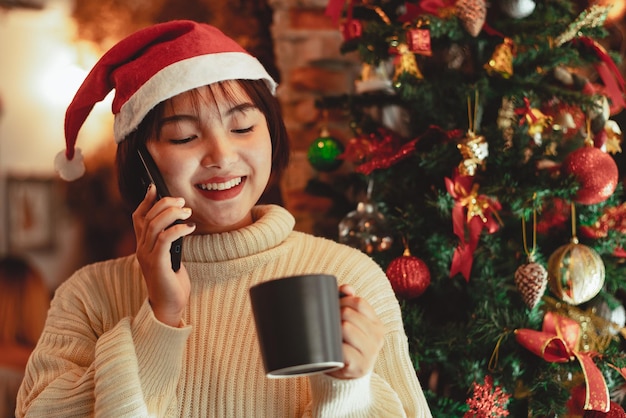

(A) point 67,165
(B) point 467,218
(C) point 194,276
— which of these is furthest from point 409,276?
(A) point 67,165

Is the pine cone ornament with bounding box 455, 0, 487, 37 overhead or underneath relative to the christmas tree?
overhead

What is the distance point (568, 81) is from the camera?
59.3 inches

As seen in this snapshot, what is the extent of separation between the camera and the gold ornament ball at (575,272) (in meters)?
1.37

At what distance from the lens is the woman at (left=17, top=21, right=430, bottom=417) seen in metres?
1.07

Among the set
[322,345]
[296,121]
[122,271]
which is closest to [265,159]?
[122,271]

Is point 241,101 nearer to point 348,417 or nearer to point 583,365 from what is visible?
point 348,417

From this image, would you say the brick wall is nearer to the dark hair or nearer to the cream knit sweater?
the dark hair

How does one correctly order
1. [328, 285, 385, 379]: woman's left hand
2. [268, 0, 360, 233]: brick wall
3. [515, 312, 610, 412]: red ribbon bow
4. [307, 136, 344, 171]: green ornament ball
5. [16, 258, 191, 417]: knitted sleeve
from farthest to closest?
1. [268, 0, 360, 233]: brick wall
2. [307, 136, 344, 171]: green ornament ball
3. [515, 312, 610, 412]: red ribbon bow
4. [16, 258, 191, 417]: knitted sleeve
5. [328, 285, 385, 379]: woman's left hand

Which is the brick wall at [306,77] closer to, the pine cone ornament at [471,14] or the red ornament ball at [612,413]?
the pine cone ornament at [471,14]

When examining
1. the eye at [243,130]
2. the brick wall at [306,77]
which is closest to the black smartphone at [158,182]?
the eye at [243,130]

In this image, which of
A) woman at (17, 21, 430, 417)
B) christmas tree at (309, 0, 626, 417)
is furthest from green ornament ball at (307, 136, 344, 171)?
woman at (17, 21, 430, 417)

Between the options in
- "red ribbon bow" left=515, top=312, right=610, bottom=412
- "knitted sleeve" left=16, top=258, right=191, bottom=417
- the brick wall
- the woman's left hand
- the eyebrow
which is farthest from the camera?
the brick wall

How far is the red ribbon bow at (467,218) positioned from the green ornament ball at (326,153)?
0.37m

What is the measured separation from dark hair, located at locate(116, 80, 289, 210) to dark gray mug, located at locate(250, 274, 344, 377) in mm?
443
